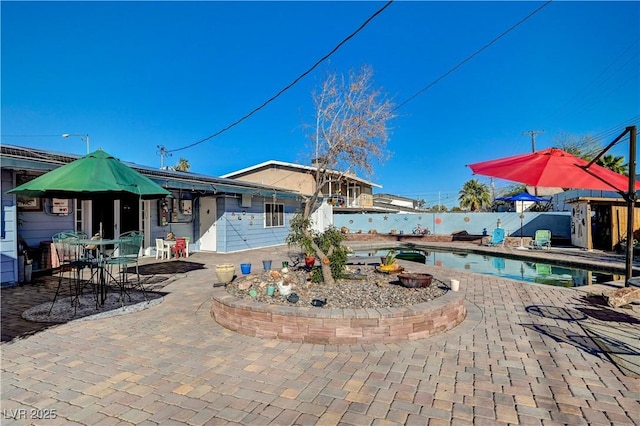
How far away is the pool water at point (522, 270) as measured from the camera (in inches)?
348

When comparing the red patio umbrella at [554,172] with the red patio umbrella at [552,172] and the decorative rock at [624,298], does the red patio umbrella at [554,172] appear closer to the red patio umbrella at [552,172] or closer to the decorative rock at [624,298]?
the red patio umbrella at [552,172]

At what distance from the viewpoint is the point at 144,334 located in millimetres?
3982

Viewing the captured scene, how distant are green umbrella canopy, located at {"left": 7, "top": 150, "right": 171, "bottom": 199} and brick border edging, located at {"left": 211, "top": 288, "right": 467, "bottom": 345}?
8.08ft

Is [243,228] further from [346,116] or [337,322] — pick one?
[337,322]

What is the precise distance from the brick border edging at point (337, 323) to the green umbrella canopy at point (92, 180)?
2.46 metres

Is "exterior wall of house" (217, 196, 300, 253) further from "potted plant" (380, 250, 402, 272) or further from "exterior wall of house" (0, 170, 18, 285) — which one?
"exterior wall of house" (0, 170, 18, 285)

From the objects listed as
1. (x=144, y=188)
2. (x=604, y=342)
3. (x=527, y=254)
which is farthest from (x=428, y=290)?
(x=527, y=254)

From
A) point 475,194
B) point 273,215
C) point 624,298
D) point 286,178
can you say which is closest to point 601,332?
point 624,298

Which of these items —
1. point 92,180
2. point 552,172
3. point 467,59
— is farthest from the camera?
point 467,59

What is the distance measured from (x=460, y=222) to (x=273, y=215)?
12247 mm

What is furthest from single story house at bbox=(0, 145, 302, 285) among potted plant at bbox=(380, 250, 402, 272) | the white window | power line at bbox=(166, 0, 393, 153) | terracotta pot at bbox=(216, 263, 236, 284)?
potted plant at bbox=(380, 250, 402, 272)

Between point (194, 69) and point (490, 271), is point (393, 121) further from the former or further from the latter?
point (194, 69)

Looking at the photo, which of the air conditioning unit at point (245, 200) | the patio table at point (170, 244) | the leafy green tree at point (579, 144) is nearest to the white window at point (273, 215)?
the air conditioning unit at point (245, 200)

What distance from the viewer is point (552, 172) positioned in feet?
11.6
